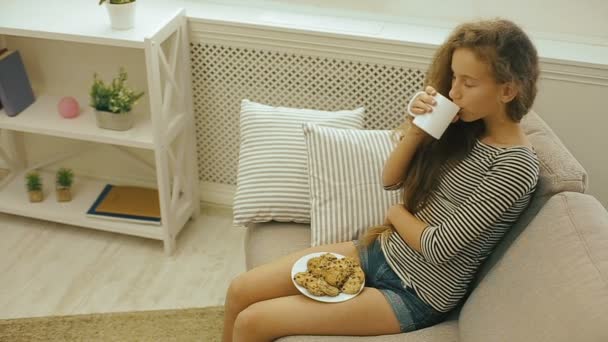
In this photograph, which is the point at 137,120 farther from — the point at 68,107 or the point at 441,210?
the point at 441,210

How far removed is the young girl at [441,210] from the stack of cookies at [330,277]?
0.03 m

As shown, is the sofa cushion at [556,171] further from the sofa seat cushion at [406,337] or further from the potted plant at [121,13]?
the potted plant at [121,13]

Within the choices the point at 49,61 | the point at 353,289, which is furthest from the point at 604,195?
the point at 49,61

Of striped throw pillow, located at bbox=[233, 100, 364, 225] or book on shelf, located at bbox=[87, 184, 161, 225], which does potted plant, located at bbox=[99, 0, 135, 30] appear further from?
book on shelf, located at bbox=[87, 184, 161, 225]

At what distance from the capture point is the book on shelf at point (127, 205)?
256cm

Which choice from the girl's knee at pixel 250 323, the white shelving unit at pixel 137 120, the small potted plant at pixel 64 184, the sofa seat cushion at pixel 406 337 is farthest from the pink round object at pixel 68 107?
the sofa seat cushion at pixel 406 337

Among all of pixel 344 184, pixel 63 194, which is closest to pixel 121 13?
pixel 63 194

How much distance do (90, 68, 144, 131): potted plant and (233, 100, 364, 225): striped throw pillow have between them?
509mm

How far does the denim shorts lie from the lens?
1580mm

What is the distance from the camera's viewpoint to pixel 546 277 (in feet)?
4.45

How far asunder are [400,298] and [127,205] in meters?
1.38

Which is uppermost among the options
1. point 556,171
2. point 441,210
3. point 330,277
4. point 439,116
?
point 439,116

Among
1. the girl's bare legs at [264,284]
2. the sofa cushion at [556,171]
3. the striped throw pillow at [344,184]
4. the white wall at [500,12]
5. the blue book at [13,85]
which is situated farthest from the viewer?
the blue book at [13,85]

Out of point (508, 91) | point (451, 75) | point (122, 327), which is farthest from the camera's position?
point (122, 327)
